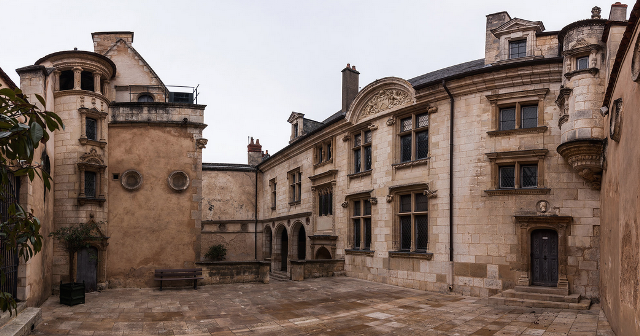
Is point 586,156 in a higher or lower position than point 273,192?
higher

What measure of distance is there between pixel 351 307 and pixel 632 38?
8342 mm

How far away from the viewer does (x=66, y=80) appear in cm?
1589

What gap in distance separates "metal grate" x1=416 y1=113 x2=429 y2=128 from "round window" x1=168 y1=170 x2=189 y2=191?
866 cm

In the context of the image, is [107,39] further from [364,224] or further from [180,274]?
[364,224]

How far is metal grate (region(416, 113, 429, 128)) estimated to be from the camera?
1545cm

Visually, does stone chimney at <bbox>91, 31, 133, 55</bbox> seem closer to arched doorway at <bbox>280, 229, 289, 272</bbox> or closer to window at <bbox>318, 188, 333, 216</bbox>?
window at <bbox>318, 188, 333, 216</bbox>

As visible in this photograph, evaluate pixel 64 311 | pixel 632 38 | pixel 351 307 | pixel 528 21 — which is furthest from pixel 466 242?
pixel 64 311

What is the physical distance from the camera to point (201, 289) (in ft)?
48.6

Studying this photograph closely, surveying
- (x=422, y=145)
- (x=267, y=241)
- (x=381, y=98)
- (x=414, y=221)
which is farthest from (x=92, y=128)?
(x=267, y=241)

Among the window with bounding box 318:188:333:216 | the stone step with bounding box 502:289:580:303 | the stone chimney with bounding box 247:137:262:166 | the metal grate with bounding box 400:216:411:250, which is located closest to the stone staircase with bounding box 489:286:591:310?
the stone step with bounding box 502:289:580:303

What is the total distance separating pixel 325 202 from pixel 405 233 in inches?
229

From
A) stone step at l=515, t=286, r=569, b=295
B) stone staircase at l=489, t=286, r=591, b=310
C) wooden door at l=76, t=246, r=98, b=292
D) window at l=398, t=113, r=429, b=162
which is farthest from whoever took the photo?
window at l=398, t=113, r=429, b=162

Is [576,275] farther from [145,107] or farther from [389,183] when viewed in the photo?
[145,107]

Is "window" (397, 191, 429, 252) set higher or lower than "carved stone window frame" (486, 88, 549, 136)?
lower
